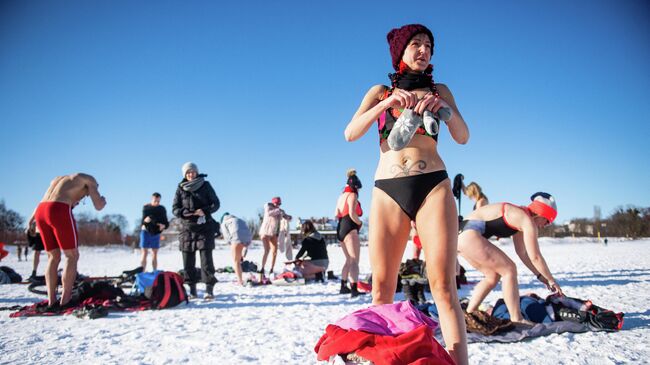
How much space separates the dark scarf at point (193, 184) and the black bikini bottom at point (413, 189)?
5.08 m

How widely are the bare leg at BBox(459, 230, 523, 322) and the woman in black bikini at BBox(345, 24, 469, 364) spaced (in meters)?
2.05

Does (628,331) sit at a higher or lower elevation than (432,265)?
lower

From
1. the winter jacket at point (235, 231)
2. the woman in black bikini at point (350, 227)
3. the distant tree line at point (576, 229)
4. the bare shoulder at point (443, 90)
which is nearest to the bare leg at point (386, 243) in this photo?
the bare shoulder at point (443, 90)

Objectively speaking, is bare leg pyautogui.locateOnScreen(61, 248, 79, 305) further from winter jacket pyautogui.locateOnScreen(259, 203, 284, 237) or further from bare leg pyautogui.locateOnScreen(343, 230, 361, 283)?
winter jacket pyautogui.locateOnScreen(259, 203, 284, 237)

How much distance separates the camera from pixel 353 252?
655 centimetres

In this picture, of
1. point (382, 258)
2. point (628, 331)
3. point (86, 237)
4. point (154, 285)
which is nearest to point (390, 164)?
point (382, 258)

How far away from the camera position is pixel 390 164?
2.31m

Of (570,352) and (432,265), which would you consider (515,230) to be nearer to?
(570,352)

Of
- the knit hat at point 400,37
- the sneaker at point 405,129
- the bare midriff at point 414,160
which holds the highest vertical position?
the knit hat at point 400,37

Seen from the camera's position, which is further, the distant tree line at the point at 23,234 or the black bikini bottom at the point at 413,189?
the distant tree line at the point at 23,234

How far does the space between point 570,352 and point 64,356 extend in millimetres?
4185

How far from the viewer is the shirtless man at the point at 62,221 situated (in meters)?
5.02

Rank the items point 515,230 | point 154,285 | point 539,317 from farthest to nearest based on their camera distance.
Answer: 1. point 154,285
2. point 515,230
3. point 539,317

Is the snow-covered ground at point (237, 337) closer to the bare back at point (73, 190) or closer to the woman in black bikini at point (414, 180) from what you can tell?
the woman in black bikini at point (414, 180)
